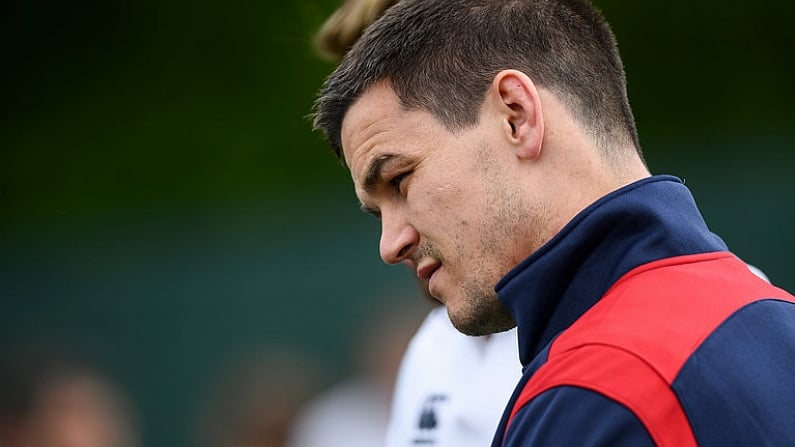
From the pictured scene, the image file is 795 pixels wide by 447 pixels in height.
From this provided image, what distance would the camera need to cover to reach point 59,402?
4.11 metres

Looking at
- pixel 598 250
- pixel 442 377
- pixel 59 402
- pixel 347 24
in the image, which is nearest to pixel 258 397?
pixel 59 402

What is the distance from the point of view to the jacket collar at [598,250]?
1.42 m

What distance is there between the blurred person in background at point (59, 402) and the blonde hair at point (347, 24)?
79.4 inches

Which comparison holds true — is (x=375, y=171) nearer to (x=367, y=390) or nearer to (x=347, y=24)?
(x=347, y=24)

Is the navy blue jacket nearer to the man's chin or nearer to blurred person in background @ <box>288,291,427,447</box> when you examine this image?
the man's chin

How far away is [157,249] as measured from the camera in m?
4.42

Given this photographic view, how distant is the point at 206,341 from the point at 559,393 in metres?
3.22

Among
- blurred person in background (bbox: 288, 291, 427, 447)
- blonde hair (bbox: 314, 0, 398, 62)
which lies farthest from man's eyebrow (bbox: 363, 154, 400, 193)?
blurred person in background (bbox: 288, 291, 427, 447)

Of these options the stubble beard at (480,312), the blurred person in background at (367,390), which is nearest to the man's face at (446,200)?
the stubble beard at (480,312)

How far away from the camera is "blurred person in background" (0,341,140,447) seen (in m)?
4.02

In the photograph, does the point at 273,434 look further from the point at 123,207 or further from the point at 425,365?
the point at 425,365

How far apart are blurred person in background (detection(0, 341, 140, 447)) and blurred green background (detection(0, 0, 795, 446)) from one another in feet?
0.27

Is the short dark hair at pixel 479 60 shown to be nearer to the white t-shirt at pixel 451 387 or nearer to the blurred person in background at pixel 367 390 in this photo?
the white t-shirt at pixel 451 387

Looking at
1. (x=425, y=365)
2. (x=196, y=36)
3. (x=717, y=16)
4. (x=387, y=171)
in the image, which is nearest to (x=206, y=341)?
(x=196, y=36)
